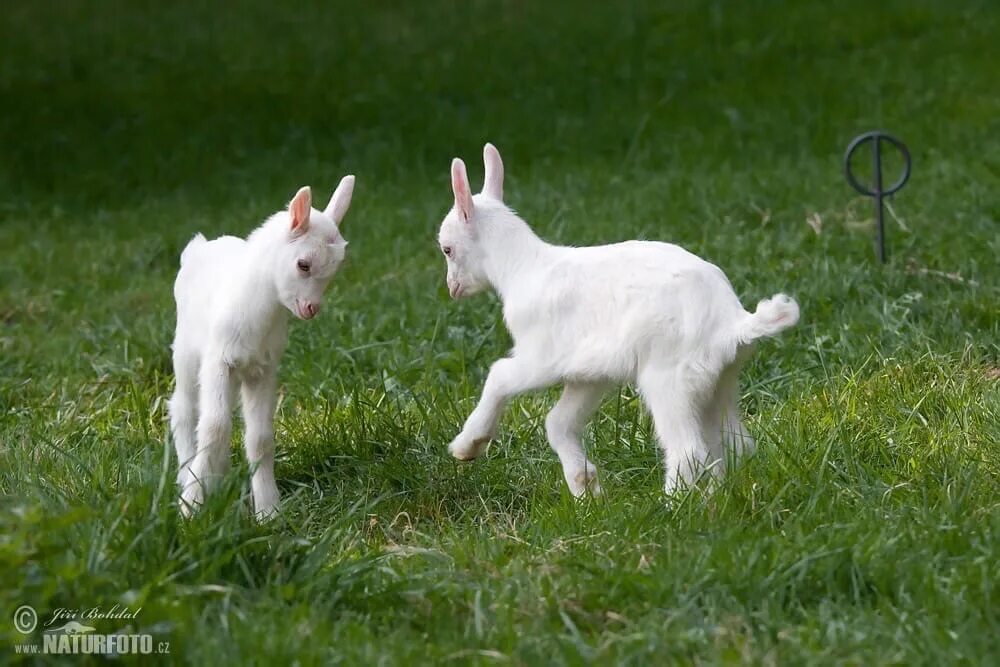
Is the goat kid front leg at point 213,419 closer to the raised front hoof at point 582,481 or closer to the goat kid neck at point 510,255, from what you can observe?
the goat kid neck at point 510,255

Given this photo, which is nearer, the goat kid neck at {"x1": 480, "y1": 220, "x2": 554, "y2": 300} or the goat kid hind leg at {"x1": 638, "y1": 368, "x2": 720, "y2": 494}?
the goat kid hind leg at {"x1": 638, "y1": 368, "x2": 720, "y2": 494}

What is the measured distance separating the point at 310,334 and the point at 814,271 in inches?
112

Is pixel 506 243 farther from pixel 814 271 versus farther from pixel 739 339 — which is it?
pixel 814 271

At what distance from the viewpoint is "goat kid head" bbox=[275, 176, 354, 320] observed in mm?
5184

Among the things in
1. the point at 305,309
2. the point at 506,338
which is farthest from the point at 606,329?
the point at 506,338

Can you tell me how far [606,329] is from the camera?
5.12 m

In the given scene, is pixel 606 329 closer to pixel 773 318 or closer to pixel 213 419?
pixel 773 318

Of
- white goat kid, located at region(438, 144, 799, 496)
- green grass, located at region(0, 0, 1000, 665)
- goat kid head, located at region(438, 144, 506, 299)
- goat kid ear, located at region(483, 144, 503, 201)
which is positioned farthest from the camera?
goat kid ear, located at region(483, 144, 503, 201)

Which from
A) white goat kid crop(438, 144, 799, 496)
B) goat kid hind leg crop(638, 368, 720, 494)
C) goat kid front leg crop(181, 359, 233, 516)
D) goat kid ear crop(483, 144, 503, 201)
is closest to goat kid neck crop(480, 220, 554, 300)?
white goat kid crop(438, 144, 799, 496)

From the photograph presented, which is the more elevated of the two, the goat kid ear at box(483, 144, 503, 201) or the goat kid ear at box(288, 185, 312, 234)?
the goat kid ear at box(288, 185, 312, 234)

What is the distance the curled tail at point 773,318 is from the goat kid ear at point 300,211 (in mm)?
1587

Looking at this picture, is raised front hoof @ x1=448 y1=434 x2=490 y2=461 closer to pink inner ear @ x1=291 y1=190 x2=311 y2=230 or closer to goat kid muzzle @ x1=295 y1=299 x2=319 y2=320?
goat kid muzzle @ x1=295 y1=299 x2=319 y2=320

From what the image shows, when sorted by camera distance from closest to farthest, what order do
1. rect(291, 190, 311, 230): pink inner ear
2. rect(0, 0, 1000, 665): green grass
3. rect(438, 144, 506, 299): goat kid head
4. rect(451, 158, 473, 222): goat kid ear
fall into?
rect(0, 0, 1000, 665): green grass, rect(291, 190, 311, 230): pink inner ear, rect(451, 158, 473, 222): goat kid ear, rect(438, 144, 506, 299): goat kid head

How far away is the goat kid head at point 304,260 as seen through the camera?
5.18 m
